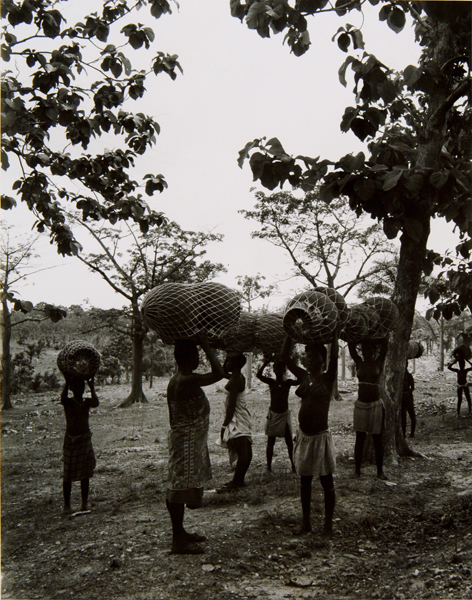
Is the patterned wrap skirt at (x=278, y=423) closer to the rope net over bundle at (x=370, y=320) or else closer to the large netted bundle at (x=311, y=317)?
the rope net over bundle at (x=370, y=320)

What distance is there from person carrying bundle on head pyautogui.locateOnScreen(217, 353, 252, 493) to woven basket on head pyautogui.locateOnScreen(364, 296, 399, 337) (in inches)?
64.5

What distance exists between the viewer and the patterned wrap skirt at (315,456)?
14.8 ft

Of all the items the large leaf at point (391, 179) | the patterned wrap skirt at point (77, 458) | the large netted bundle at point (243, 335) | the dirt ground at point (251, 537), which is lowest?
the dirt ground at point (251, 537)

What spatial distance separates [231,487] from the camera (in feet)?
20.1

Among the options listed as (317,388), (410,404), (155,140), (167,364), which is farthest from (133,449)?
(167,364)

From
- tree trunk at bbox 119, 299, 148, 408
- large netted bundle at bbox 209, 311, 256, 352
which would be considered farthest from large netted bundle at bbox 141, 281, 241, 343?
tree trunk at bbox 119, 299, 148, 408

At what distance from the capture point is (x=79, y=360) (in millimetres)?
5602

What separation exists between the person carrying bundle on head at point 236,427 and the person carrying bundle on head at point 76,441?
1581mm

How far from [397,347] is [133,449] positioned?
228 inches

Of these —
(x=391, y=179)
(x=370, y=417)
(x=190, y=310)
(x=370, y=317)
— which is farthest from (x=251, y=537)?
(x=391, y=179)

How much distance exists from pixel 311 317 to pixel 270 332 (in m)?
1.36

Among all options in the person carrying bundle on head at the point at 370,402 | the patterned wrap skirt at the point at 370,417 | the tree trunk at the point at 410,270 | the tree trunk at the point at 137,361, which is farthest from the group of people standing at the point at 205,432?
the tree trunk at the point at 137,361

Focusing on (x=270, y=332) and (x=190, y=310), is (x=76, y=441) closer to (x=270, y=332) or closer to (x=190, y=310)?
(x=270, y=332)

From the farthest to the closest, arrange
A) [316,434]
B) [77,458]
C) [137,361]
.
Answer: [137,361], [77,458], [316,434]
